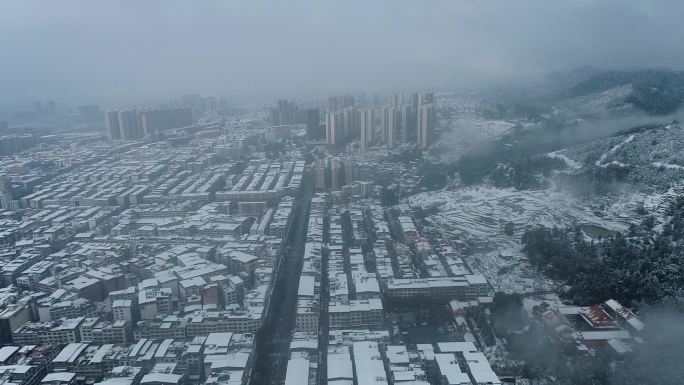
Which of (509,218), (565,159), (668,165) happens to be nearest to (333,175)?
(509,218)

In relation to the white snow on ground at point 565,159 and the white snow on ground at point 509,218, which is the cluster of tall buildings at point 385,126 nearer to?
the white snow on ground at point 565,159

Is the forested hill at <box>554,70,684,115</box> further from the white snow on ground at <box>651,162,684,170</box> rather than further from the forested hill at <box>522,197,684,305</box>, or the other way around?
the forested hill at <box>522,197,684,305</box>

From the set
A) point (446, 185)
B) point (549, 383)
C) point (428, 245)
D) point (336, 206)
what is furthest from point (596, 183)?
point (549, 383)

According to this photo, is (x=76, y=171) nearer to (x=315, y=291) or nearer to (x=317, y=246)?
(x=317, y=246)

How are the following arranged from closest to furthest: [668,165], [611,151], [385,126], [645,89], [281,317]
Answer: [281,317] → [668,165] → [611,151] → [645,89] → [385,126]

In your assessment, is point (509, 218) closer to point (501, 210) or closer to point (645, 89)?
point (501, 210)

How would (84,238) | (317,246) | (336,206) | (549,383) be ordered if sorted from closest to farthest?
(549,383) < (317,246) < (84,238) < (336,206)
